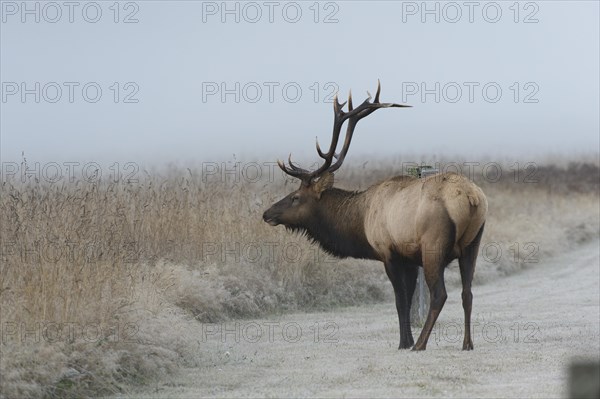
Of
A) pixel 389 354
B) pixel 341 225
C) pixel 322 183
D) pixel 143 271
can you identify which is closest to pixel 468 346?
pixel 389 354

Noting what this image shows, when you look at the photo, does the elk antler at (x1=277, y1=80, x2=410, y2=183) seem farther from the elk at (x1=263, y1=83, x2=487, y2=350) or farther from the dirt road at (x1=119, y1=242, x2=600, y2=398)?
the dirt road at (x1=119, y1=242, x2=600, y2=398)

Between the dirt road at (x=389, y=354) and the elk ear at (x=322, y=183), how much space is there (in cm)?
174

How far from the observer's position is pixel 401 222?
10.9 m

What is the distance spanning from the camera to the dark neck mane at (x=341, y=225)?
1188 centimetres

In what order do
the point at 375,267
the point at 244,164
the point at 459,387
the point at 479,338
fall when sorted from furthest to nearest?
the point at 244,164
the point at 375,267
the point at 479,338
the point at 459,387

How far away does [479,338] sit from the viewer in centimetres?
1193

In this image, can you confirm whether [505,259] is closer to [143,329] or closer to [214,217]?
[214,217]

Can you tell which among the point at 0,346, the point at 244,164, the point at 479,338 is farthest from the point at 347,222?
the point at 244,164

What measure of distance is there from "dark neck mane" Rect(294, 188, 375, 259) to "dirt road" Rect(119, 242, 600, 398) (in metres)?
1.05

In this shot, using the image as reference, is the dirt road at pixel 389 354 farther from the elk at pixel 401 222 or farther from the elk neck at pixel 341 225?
the elk neck at pixel 341 225

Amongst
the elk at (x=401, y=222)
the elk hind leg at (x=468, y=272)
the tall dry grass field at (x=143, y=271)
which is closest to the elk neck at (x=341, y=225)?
the elk at (x=401, y=222)

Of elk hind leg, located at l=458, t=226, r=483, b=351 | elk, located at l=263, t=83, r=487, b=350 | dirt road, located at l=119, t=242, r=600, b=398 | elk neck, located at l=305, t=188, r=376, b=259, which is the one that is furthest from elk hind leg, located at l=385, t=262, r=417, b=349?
elk hind leg, located at l=458, t=226, r=483, b=351

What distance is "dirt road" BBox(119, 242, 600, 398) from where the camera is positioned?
8742 millimetres

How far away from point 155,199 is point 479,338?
19.5ft
